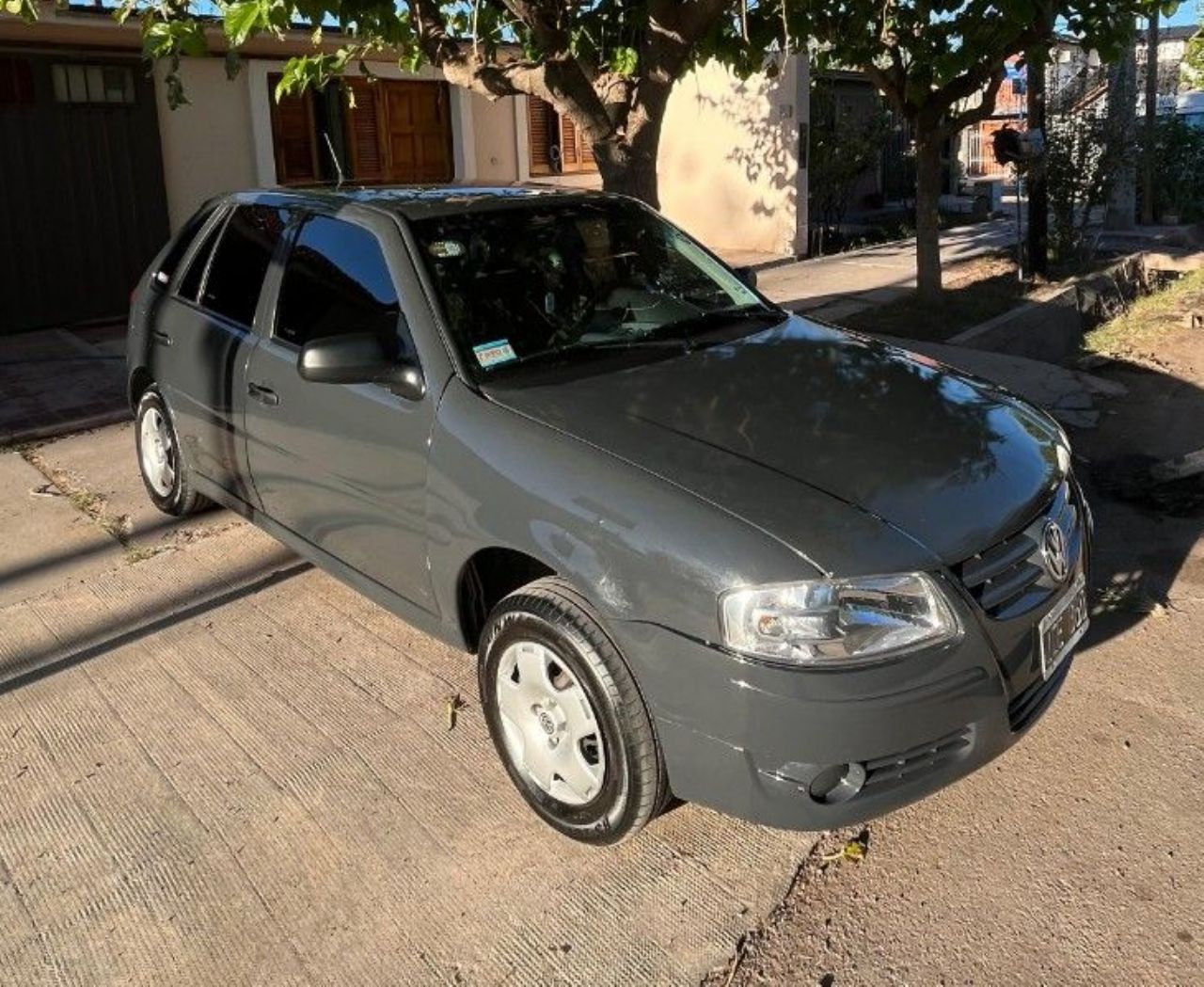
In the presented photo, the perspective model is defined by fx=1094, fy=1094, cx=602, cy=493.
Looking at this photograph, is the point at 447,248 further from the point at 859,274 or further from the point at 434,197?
the point at 859,274

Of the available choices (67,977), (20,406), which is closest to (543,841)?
(67,977)

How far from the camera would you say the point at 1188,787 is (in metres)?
3.17

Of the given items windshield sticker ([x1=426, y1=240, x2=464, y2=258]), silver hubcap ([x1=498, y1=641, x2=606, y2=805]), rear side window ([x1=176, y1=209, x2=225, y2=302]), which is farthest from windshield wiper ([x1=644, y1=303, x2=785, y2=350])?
rear side window ([x1=176, y1=209, x2=225, y2=302])

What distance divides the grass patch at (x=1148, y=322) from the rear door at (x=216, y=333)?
6768 millimetres

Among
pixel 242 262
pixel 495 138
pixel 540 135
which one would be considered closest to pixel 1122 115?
pixel 540 135

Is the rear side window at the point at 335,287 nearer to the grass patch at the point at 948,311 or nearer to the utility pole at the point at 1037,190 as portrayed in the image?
the grass patch at the point at 948,311

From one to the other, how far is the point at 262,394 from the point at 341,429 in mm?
581

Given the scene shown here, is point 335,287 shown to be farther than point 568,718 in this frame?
Yes

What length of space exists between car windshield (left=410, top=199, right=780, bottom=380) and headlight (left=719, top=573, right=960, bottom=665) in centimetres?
122

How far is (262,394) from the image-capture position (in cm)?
402

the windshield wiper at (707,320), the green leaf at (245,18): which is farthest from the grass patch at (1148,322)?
the green leaf at (245,18)

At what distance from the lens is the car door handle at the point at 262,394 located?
3949mm

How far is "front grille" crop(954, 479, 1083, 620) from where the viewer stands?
105 inches

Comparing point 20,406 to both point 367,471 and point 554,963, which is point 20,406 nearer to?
point 367,471
